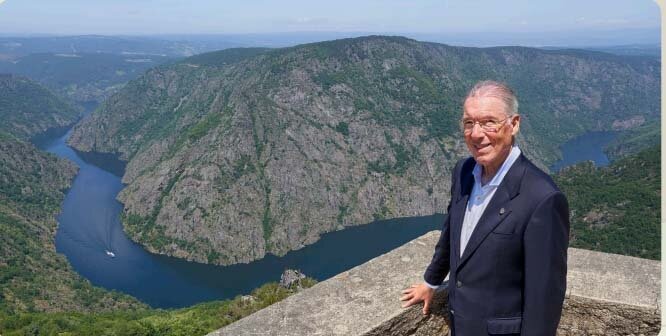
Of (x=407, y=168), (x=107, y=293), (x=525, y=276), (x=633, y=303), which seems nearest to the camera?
(x=525, y=276)

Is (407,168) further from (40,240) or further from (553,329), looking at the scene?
(553,329)

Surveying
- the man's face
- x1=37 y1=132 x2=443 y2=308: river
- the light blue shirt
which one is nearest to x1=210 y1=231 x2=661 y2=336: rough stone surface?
the light blue shirt

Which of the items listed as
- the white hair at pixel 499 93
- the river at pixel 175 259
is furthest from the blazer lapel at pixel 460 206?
the river at pixel 175 259

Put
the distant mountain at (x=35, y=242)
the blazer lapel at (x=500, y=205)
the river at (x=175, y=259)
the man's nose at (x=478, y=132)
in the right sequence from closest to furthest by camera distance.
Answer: the blazer lapel at (x=500, y=205), the man's nose at (x=478, y=132), the distant mountain at (x=35, y=242), the river at (x=175, y=259)

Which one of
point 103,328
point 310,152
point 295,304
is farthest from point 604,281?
point 310,152

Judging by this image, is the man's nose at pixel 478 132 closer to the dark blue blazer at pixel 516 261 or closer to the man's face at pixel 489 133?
the man's face at pixel 489 133

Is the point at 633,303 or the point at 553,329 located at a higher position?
the point at 553,329

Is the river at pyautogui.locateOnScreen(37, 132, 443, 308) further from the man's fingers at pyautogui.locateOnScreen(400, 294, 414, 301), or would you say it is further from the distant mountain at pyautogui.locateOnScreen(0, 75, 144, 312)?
the man's fingers at pyautogui.locateOnScreen(400, 294, 414, 301)
